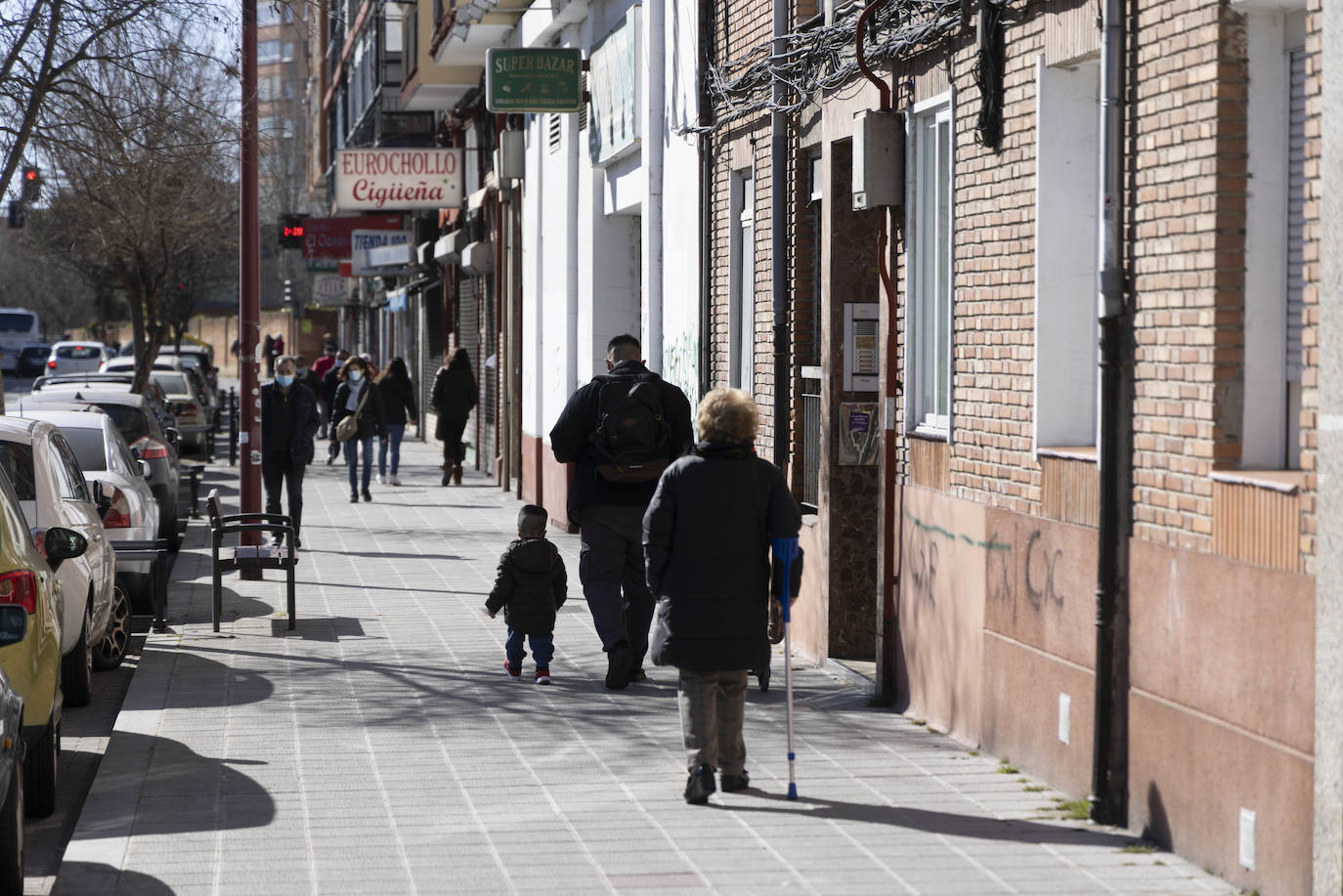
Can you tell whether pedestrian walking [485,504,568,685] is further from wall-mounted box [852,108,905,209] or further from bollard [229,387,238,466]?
bollard [229,387,238,466]

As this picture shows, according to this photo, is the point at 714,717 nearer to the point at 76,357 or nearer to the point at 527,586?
the point at 527,586

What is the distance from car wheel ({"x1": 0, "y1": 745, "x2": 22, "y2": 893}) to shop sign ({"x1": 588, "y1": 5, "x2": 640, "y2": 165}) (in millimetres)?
10970

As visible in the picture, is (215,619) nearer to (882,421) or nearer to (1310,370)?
(882,421)

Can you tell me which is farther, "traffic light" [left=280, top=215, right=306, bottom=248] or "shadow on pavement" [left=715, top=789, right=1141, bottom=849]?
Answer: "traffic light" [left=280, top=215, right=306, bottom=248]

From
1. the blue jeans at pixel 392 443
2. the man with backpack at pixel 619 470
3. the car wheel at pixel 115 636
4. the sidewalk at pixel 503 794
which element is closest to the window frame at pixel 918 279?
the man with backpack at pixel 619 470

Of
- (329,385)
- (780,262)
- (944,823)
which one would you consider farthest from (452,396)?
(944,823)

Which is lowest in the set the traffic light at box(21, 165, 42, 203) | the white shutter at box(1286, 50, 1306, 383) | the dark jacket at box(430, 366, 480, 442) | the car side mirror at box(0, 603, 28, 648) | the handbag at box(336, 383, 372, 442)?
the car side mirror at box(0, 603, 28, 648)

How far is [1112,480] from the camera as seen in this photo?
23.4 ft

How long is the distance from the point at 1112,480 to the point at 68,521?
6.04 m

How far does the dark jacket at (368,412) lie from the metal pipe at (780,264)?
A: 37.8 ft

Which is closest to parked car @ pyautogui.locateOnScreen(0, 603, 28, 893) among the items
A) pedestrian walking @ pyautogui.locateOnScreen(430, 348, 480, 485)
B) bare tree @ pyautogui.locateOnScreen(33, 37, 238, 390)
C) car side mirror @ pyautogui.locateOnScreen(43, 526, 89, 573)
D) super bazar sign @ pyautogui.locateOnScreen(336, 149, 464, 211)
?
car side mirror @ pyautogui.locateOnScreen(43, 526, 89, 573)

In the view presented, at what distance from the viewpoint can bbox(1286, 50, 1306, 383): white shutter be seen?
6457 mm

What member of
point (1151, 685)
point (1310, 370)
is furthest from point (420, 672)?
point (1310, 370)

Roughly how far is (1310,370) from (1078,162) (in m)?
2.28
